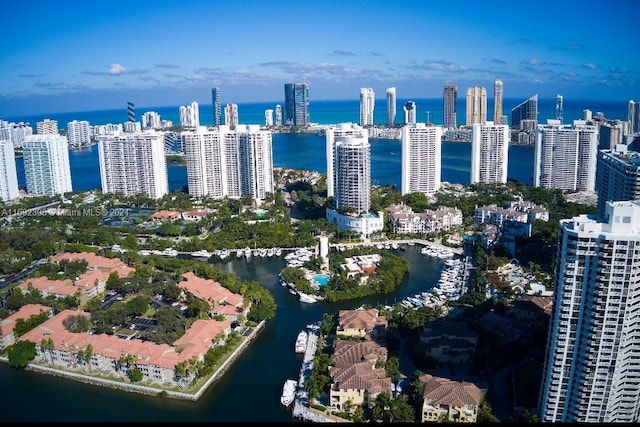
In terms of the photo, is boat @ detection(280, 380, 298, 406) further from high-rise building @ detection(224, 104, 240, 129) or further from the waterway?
high-rise building @ detection(224, 104, 240, 129)

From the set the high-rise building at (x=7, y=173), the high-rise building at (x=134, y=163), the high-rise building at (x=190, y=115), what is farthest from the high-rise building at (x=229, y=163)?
the high-rise building at (x=190, y=115)

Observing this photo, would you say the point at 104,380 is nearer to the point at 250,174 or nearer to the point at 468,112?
the point at 250,174

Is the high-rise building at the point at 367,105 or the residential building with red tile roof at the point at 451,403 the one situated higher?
the high-rise building at the point at 367,105

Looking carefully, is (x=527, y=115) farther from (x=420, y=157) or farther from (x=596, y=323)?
(x=596, y=323)

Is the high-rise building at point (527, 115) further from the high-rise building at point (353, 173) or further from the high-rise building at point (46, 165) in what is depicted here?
the high-rise building at point (46, 165)

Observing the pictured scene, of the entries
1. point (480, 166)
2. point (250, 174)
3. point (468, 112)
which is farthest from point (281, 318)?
point (468, 112)

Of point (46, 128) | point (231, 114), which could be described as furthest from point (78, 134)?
point (231, 114)
